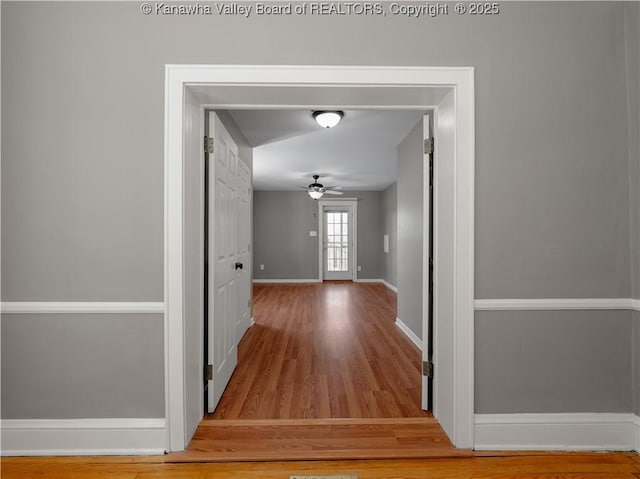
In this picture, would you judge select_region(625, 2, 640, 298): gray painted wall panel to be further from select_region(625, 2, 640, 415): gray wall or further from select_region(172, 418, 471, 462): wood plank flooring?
select_region(172, 418, 471, 462): wood plank flooring

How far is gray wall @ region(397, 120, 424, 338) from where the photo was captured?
3.43 meters

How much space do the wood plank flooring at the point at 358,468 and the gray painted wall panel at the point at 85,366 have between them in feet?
0.74

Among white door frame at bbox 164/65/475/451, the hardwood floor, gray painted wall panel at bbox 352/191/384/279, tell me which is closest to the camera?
white door frame at bbox 164/65/475/451

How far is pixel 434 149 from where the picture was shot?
2023 mm

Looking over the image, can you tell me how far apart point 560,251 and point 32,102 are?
2.90 m

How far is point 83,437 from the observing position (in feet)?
5.60

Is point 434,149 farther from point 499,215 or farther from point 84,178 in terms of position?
point 84,178

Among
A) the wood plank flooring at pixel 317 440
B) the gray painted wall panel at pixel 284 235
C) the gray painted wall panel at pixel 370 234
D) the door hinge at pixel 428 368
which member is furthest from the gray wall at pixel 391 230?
the wood plank flooring at pixel 317 440

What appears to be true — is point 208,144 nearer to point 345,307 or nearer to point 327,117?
point 327,117

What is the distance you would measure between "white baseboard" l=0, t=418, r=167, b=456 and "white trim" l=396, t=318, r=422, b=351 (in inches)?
100.0

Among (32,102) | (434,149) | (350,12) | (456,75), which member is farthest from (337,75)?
(32,102)

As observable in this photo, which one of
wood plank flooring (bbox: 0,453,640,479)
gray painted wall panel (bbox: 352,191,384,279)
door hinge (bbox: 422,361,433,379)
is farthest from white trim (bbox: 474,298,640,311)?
gray painted wall panel (bbox: 352,191,384,279)

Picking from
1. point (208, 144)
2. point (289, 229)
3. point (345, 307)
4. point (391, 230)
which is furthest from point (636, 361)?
point (289, 229)

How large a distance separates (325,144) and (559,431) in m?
3.67
